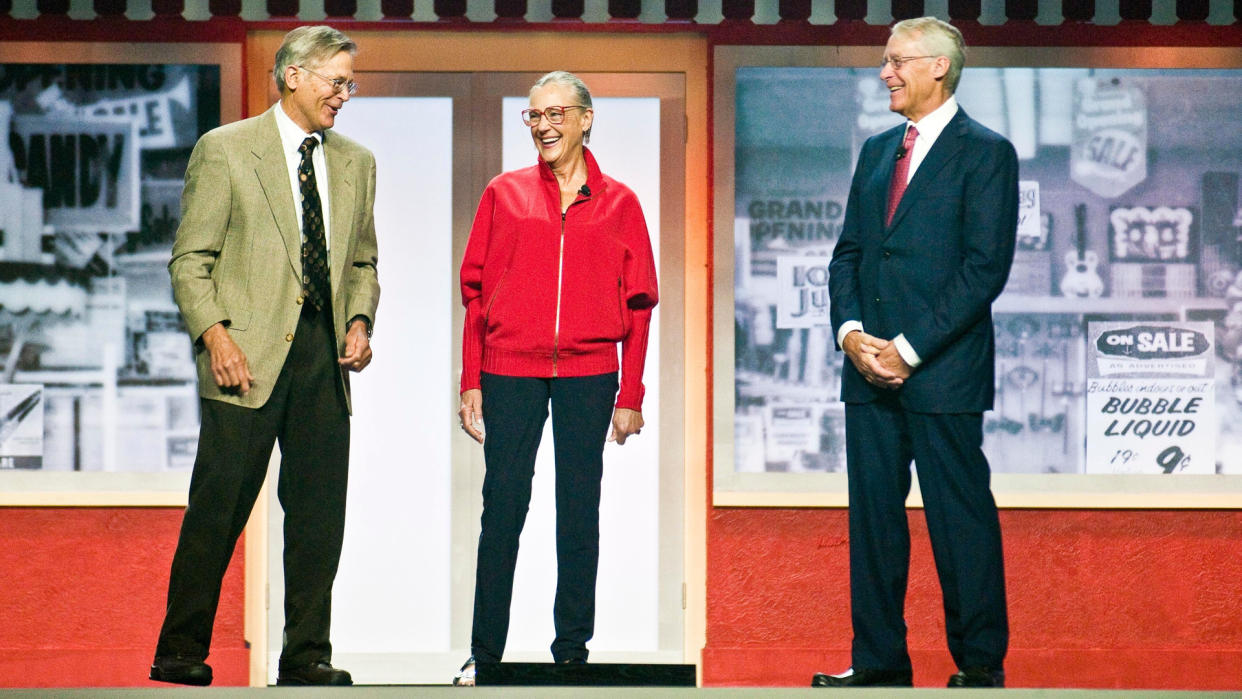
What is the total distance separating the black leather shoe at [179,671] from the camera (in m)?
3.32

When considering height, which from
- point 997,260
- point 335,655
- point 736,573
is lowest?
point 335,655

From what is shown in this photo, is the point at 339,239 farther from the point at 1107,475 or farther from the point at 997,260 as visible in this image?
the point at 1107,475

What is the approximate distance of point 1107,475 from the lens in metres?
5.27

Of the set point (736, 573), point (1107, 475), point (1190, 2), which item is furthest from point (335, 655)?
point (1190, 2)

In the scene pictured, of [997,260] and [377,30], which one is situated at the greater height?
[377,30]

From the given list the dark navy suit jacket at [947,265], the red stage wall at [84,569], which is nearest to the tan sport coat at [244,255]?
the dark navy suit jacket at [947,265]

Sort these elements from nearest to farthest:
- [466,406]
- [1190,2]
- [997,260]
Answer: [997,260] < [466,406] < [1190,2]

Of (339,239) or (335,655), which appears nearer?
(339,239)

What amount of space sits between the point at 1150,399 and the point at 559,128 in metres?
2.73

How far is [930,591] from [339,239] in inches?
109

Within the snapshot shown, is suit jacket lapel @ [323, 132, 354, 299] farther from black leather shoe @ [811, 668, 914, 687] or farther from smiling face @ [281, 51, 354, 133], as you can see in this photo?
black leather shoe @ [811, 668, 914, 687]

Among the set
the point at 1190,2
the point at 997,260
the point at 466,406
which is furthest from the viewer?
the point at 1190,2

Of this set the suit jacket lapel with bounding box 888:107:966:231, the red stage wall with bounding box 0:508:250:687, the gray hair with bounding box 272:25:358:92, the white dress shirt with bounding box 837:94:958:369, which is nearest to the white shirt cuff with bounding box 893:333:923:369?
the white dress shirt with bounding box 837:94:958:369

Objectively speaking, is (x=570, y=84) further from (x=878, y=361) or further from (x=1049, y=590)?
(x=1049, y=590)
